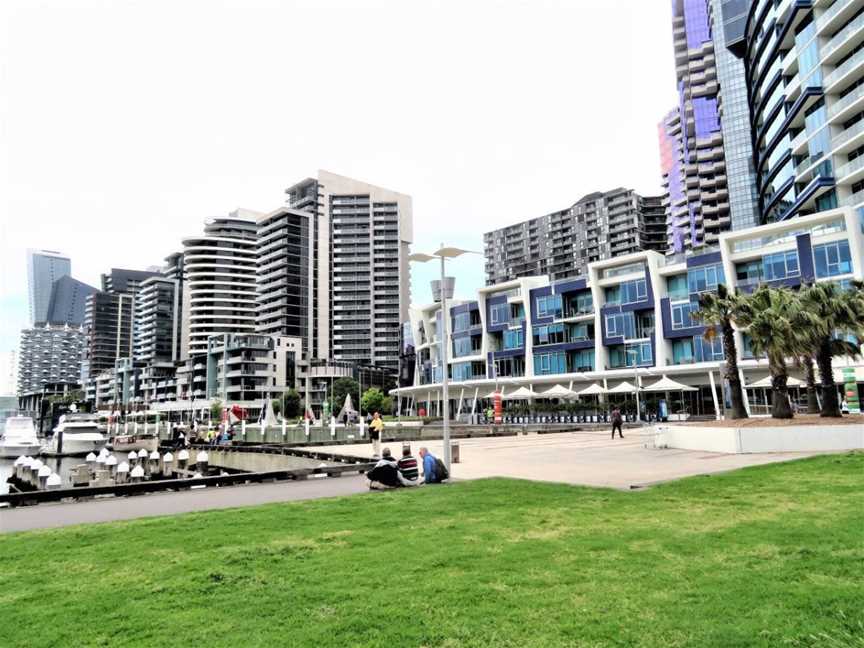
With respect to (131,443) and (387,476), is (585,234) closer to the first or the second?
(131,443)

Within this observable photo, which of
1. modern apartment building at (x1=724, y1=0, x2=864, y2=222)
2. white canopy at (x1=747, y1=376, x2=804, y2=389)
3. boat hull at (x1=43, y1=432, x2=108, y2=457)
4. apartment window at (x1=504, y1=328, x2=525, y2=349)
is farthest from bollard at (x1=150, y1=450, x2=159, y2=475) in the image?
modern apartment building at (x1=724, y1=0, x2=864, y2=222)

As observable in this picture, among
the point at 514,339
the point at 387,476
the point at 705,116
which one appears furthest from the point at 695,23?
the point at 387,476

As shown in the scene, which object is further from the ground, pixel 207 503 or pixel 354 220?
pixel 354 220

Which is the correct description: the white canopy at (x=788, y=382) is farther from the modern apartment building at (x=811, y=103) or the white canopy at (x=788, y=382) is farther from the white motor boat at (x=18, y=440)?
the white motor boat at (x=18, y=440)

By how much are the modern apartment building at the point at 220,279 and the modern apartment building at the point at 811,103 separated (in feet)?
380

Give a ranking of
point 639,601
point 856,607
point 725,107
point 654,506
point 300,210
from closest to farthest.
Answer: point 856,607
point 639,601
point 654,506
point 725,107
point 300,210

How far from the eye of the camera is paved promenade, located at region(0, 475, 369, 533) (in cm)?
1147

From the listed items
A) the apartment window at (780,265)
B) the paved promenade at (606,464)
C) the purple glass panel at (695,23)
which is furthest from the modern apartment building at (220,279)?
the paved promenade at (606,464)

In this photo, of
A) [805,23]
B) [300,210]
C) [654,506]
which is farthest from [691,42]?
[654,506]

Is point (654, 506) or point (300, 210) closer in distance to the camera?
point (654, 506)

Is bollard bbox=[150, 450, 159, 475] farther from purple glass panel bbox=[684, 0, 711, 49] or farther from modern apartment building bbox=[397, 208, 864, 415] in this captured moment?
purple glass panel bbox=[684, 0, 711, 49]

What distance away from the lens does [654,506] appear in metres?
10.7

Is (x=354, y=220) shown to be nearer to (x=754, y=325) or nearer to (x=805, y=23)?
(x=805, y=23)

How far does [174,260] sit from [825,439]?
183383 millimetres
